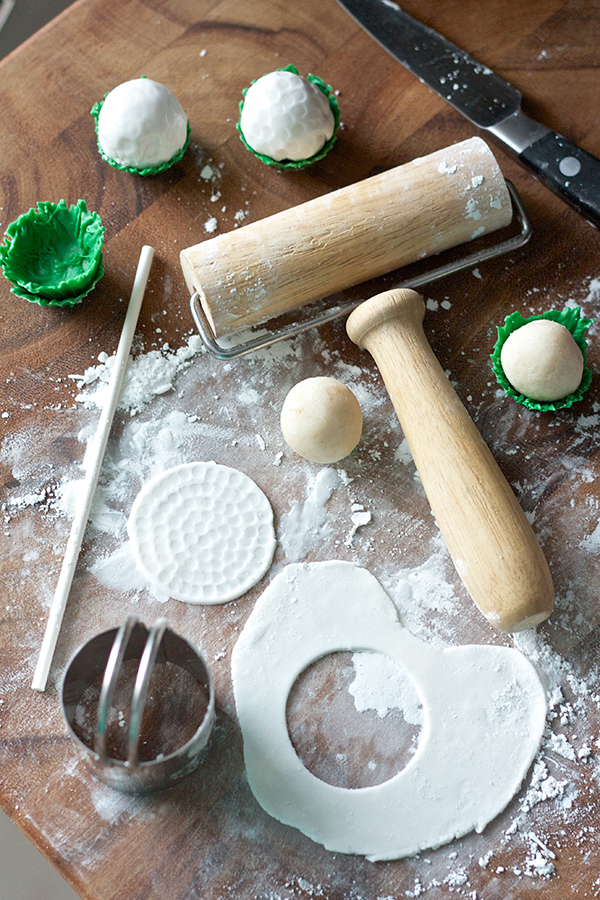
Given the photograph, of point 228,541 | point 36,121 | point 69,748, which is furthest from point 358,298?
point 69,748

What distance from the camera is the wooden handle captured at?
734 mm

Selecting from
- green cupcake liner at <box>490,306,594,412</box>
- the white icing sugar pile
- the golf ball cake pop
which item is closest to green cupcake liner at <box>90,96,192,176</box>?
the golf ball cake pop

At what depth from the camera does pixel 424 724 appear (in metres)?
0.77

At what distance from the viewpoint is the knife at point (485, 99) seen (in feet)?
2.92

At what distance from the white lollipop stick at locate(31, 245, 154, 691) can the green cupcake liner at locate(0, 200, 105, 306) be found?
0.19ft

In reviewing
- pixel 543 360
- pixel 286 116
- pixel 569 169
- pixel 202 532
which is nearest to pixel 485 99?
pixel 569 169

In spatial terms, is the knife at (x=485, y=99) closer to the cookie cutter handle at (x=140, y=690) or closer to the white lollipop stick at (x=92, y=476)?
the white lollipop stick at (x=92, y=476)

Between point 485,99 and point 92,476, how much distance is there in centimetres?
71

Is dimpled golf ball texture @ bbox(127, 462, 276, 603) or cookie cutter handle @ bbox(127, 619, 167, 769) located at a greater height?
cookie cutter handle @ bbox(127, 619, 167, 769)

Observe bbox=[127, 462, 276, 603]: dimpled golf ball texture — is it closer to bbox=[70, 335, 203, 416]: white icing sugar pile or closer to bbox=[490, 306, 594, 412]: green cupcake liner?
bbox=[70, 335, 203, 416]: white icing sugar pile

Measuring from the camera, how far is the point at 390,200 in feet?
2.76

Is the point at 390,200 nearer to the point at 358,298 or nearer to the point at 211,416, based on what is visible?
the point at 358,298

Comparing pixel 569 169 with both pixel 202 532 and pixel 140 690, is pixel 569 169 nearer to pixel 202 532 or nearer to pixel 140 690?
pixel 202 532

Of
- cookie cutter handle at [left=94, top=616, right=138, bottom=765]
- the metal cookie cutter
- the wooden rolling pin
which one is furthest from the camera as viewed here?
the wooden rolling pin
